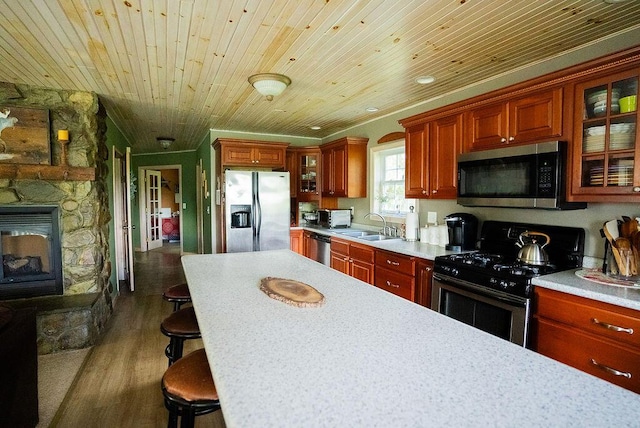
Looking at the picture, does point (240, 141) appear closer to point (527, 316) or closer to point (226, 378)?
point (527, 316)

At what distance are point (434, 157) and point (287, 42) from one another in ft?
5.70

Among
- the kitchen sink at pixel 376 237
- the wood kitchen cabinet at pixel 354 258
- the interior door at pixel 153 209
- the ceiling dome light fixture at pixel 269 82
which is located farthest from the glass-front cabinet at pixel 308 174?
the interior door at pixel 153 209

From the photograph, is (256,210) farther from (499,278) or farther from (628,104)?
(628,104)

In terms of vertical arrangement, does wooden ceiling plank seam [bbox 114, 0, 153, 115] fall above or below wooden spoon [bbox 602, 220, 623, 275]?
above

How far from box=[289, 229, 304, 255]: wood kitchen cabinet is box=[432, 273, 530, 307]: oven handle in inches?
111

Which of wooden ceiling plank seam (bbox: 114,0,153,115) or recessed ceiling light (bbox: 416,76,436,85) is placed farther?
recessed ceiling light (bbox: 416,76,436,85)

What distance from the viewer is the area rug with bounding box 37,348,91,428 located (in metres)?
2.20

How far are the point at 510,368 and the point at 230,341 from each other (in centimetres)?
82

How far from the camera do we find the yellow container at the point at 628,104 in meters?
1.98

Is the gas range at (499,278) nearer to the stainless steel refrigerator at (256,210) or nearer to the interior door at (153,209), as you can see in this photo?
the stainless steel refrigerator at (256,210)

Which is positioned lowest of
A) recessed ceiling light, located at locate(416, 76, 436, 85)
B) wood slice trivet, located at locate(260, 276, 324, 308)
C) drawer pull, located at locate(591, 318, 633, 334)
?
drawer pull, located at locate(591, 318, 633, 334)

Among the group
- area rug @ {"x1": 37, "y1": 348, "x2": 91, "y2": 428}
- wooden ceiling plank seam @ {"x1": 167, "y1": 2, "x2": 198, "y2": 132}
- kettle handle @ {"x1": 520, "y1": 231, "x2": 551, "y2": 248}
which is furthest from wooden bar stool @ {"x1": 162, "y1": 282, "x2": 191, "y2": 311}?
kettle handle @ {"x1": 520, "y1": 231, "x2": 551, "y2": 248}

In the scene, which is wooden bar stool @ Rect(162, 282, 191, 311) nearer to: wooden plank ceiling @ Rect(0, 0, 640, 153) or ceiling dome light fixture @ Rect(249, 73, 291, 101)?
wooden plank ceiling @ Rect(0, 0, 640, 153)

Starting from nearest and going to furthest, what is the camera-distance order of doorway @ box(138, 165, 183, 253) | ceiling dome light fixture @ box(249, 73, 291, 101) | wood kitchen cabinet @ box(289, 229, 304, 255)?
ceiling dome light fixture @ box(249, 73, 291, 101), wood kitchen cabinet @ box(289, 229, 304, 255), doorway @ box(138, 165, 183, 253)
